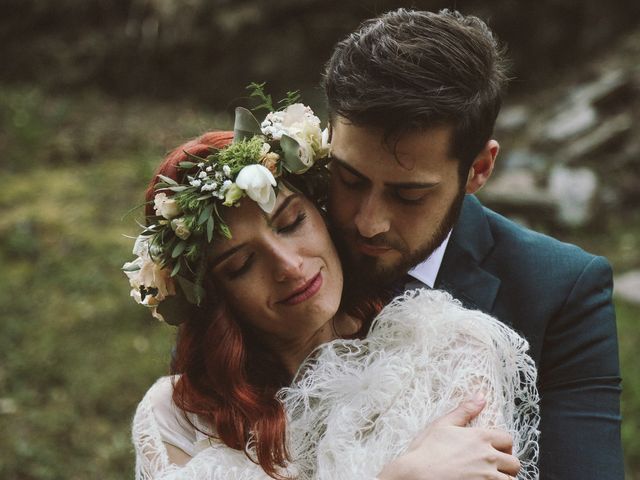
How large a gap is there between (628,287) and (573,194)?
1.21 metres

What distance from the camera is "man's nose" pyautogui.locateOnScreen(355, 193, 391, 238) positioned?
273cm

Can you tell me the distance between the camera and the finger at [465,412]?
2.37 m

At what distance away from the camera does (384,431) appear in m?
2.46

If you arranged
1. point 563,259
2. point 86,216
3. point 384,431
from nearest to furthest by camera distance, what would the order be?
point 384,431 < point 563,259 < point 86,216

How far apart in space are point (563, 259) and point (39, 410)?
3.69m

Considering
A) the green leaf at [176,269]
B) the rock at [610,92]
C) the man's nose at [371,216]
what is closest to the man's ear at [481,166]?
the man's nose at [371,216]

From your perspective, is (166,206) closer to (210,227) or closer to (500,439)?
(210,227)

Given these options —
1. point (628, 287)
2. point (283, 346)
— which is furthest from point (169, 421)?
point (628, 287)

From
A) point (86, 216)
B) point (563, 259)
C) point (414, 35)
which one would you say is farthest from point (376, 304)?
point (86, 216)

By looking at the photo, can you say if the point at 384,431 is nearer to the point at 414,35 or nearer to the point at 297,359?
the point at 297,359

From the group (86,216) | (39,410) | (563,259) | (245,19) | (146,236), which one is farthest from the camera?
(245,19)

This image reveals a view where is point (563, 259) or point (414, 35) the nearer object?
point (414, 35)

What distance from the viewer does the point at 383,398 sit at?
8.22ft

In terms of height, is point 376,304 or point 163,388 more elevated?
point 376,304
